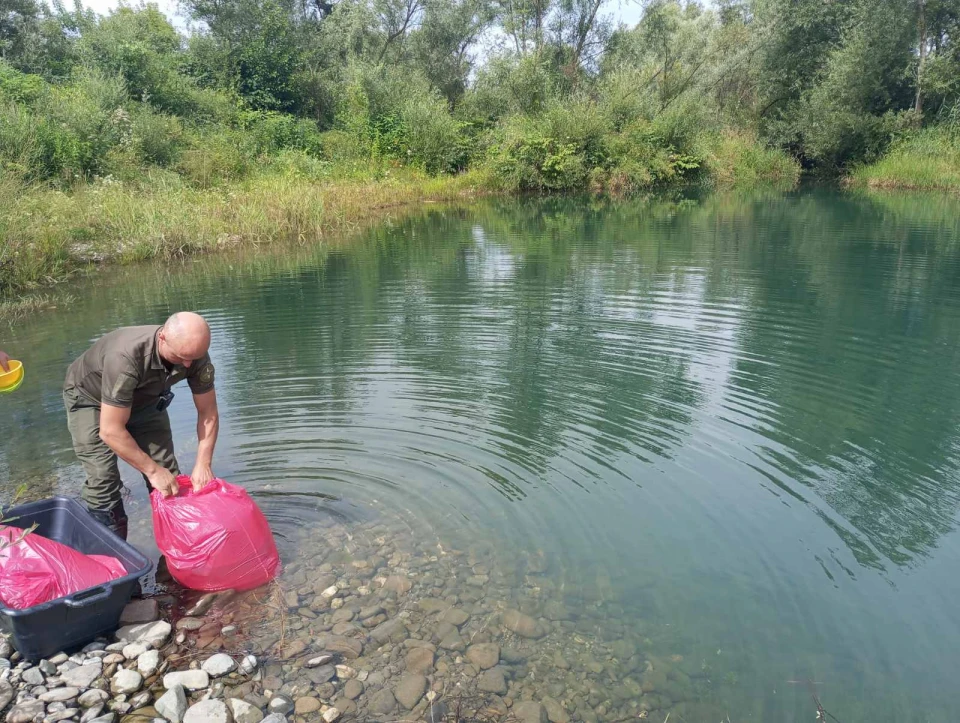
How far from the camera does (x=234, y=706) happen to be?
3.48 m

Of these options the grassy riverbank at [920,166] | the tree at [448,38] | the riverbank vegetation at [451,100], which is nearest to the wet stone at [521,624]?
the riverbank vegetation at [451,100]

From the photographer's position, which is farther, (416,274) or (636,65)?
Answer: (636,65)

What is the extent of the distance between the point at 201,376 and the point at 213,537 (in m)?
0.99

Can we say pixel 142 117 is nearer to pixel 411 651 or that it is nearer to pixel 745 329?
pixel 745 329

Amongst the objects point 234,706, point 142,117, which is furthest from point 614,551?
point 142,117

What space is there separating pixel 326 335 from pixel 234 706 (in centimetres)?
691

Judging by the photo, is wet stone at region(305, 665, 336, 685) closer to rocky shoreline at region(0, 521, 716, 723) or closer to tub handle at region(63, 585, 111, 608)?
rocky shoreline at region(0, 521, 716, 723)

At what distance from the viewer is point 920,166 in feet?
101

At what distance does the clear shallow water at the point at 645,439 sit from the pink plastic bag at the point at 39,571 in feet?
3.65

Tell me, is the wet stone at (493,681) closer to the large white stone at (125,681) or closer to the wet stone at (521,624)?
the wet stone at (521,624)

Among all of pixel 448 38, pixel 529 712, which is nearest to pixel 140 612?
pixel 529 712

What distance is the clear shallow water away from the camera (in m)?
4.14

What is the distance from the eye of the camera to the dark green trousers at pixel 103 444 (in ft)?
14.8

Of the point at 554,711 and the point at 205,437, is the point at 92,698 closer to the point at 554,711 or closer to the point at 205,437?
the point at 205,437
